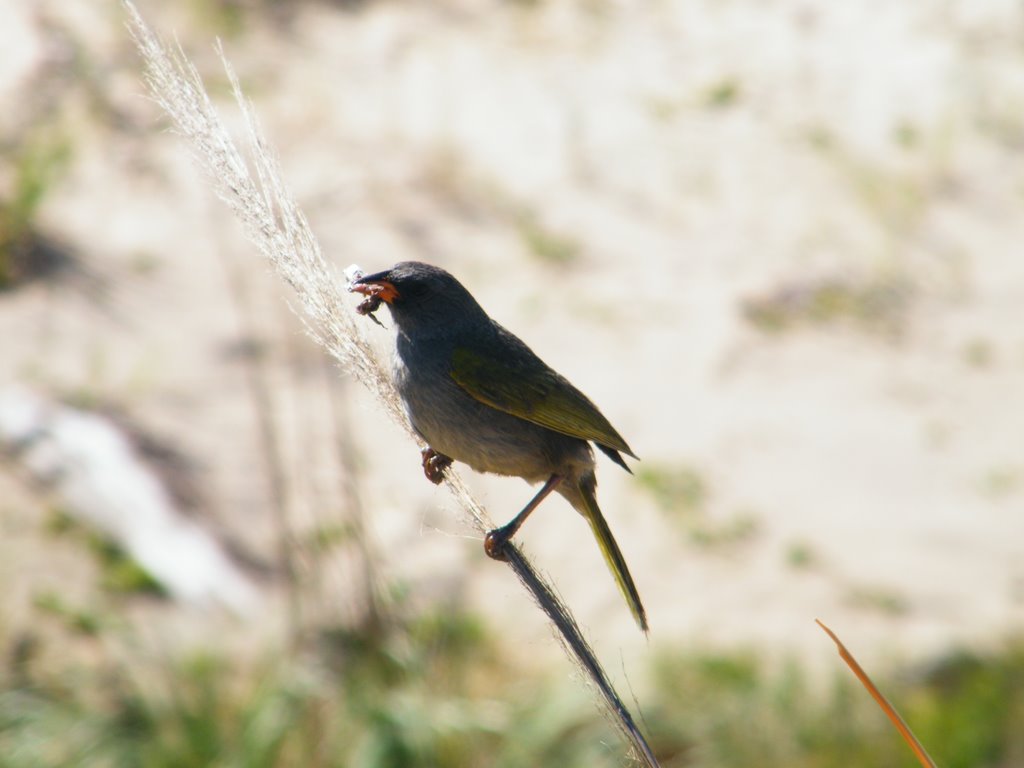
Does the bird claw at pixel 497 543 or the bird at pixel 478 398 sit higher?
the bird at pixel 478 398

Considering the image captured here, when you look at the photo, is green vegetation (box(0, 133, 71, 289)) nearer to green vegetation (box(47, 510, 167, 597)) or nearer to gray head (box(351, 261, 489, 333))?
green vegetation (box(47, 510, 167, 597))

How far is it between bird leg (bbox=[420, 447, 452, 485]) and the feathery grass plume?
0.29 m

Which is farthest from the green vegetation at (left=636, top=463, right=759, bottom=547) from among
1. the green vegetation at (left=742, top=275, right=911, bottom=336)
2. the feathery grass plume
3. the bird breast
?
the feathery grass plume

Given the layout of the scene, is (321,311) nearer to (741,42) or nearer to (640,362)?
(640,362)

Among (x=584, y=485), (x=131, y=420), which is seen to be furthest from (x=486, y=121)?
(x=584, y=485)

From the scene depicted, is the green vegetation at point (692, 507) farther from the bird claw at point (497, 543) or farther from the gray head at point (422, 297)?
the bird claw at point (497, 543)

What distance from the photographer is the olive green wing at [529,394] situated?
3807 mm

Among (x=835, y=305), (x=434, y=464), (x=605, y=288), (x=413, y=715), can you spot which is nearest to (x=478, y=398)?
(x=434, y=464)

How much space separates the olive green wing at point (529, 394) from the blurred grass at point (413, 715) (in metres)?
2.57

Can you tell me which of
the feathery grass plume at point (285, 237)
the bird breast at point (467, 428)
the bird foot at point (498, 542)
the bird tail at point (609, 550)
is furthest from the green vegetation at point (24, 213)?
the bird foot at point (498, 542)

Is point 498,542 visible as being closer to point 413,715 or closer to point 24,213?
point 413,715

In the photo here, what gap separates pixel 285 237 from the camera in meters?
3.12

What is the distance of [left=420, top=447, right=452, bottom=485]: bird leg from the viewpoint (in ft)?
12.6

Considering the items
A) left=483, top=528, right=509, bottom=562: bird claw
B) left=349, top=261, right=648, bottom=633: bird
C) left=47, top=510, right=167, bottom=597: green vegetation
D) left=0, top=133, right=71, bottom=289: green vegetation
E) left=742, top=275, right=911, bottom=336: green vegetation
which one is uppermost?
left=742, top=275, right=911, bottom=336: green vegetation
